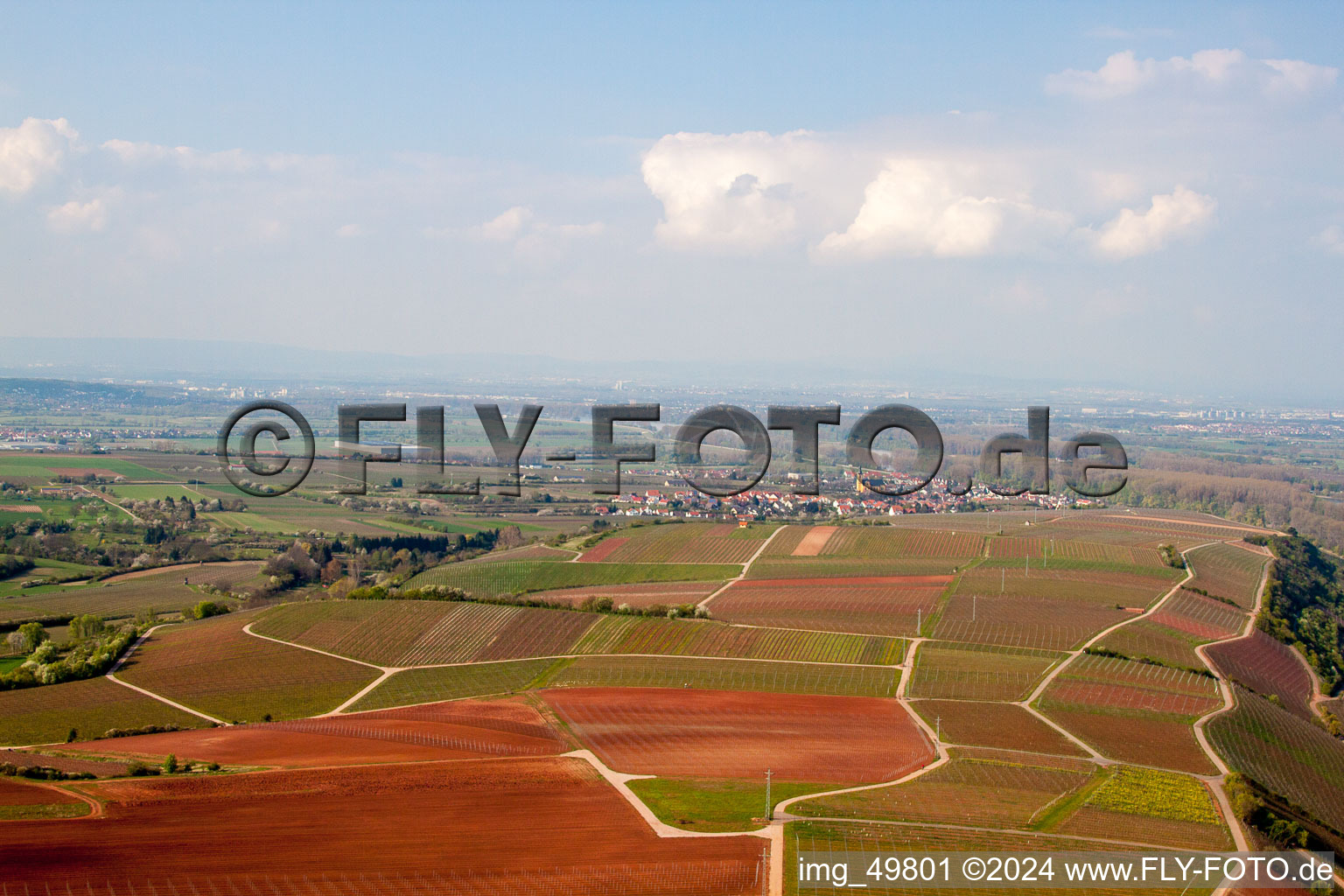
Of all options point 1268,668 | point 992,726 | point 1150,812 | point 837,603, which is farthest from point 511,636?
point 1268,668

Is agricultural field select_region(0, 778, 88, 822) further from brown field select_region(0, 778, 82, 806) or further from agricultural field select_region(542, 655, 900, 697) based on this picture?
agricultural field select_region(542, 655, 900, 697)

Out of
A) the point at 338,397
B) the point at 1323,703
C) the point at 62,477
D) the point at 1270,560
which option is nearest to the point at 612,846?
the point at 1323,703

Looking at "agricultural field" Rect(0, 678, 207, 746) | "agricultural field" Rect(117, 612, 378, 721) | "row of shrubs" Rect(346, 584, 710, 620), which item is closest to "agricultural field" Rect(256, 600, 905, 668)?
"row of shrubs" Rect(346, 584, 710, 620)

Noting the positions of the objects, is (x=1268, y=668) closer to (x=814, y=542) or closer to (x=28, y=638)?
(x=814, y=542)

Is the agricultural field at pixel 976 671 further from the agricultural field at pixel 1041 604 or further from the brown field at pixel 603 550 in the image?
the brown field at pixel 603 550

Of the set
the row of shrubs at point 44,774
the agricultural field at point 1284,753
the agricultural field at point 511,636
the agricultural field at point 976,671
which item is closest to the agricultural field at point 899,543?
the agricultural field at point 511,636
